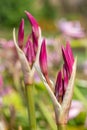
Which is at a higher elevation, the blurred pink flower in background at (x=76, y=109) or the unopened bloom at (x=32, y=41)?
the unopened bloom at (x=32, y=41)

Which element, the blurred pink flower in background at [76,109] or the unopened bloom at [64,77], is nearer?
the unopened bloom at [64,77]

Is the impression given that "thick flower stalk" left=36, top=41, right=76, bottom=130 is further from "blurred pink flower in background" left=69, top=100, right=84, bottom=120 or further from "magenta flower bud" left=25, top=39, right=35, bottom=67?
"blurred pink flower in background" left=69, top=100, right=84, bottom=120

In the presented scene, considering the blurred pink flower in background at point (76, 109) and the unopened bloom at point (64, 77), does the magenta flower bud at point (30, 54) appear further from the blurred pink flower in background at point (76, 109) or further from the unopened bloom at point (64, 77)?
the blurred pink flower in background at point (76, 109)

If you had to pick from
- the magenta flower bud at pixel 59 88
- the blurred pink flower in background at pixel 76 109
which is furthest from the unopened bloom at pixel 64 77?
the blurred pink flower in background at pixel 76 109

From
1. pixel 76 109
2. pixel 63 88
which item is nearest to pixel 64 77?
pixel 63 88

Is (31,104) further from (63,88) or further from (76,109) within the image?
(76,109)

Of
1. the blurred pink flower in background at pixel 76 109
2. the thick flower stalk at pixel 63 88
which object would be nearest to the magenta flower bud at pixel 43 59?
the thick flower stalk at pixel 63 88

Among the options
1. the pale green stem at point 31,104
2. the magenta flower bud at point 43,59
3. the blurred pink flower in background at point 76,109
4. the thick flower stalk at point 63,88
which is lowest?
the blurred pink flower in background at point 76,109

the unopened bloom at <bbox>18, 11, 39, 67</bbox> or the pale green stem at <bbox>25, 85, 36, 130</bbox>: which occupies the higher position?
the unopened bloom at <bbox>18, 11, 39, 67</bbox>

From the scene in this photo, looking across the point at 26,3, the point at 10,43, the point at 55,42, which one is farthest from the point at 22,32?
the point at 26,3

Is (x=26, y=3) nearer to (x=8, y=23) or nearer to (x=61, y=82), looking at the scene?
(x=8, y=23)

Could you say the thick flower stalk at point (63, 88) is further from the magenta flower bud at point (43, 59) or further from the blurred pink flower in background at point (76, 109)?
the blurred pink flower in background at point (76, 109)

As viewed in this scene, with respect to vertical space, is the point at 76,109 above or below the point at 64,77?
below

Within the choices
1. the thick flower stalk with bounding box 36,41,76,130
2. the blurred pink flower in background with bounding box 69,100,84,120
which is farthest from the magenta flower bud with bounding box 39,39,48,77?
the blurred pink flower in background with bounding box 69,100,84,120
